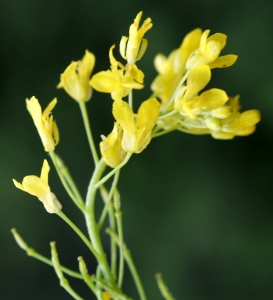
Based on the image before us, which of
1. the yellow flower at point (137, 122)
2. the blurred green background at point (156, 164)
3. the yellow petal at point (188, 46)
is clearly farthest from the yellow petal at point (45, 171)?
the blurred green background at point (156, 164)

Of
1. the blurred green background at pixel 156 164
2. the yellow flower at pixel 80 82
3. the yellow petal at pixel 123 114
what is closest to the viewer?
the yellow petal at pixel 123 114

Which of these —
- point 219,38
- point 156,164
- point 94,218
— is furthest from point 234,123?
point 156,164

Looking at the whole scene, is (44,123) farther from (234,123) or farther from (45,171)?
(234,123)

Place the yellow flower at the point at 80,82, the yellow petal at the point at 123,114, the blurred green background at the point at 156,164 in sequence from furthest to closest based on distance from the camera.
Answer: the blurred green background at the point at 156,164 → the yellow flower at the point at 80,82 → the yellow petal at the point at 123,114

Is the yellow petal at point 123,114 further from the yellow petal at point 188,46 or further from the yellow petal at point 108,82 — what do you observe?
the yellow petal at point 188,46

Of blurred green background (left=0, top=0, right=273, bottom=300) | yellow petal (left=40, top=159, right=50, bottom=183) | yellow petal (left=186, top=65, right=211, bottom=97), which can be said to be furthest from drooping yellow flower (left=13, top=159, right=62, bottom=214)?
blurred green background (left=0, top=0, right=273, bottom=300)
